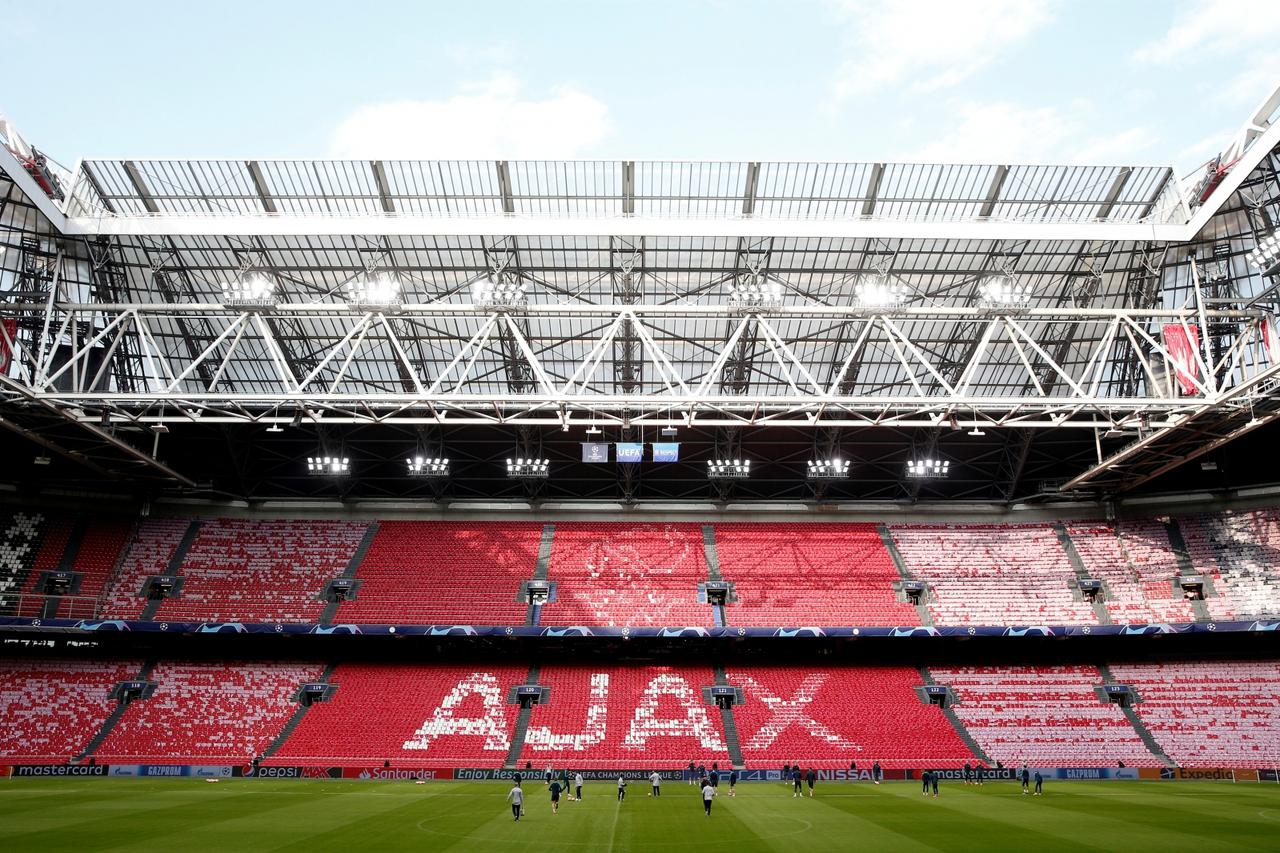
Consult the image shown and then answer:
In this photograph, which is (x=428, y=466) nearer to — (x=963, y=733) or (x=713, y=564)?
(x=713, y=564)

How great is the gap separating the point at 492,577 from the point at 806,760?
19873mm

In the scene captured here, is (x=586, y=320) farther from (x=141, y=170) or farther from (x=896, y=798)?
(x=896, y=798)

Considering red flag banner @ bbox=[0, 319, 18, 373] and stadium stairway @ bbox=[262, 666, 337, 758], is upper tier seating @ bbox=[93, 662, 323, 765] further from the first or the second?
red flag banner @ bbox=[0, 319, 18, 373]

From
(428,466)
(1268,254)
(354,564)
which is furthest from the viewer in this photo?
(354,564)

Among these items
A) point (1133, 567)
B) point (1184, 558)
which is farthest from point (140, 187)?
point (1184, 558)

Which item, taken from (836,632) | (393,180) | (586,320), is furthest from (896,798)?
(393,180)

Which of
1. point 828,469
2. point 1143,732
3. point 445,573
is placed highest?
point 828,469

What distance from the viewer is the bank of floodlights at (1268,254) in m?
28.0

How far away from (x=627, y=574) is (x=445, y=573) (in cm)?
1054

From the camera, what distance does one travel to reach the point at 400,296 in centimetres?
3108

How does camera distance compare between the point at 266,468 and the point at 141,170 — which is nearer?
the point at 141,170

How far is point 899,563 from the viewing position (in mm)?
48875

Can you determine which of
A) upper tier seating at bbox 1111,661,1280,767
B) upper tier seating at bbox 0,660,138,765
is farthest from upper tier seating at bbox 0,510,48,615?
upper tier seating at bbox 1111,661,1280,767

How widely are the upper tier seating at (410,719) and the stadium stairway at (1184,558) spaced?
3568 centimetres
